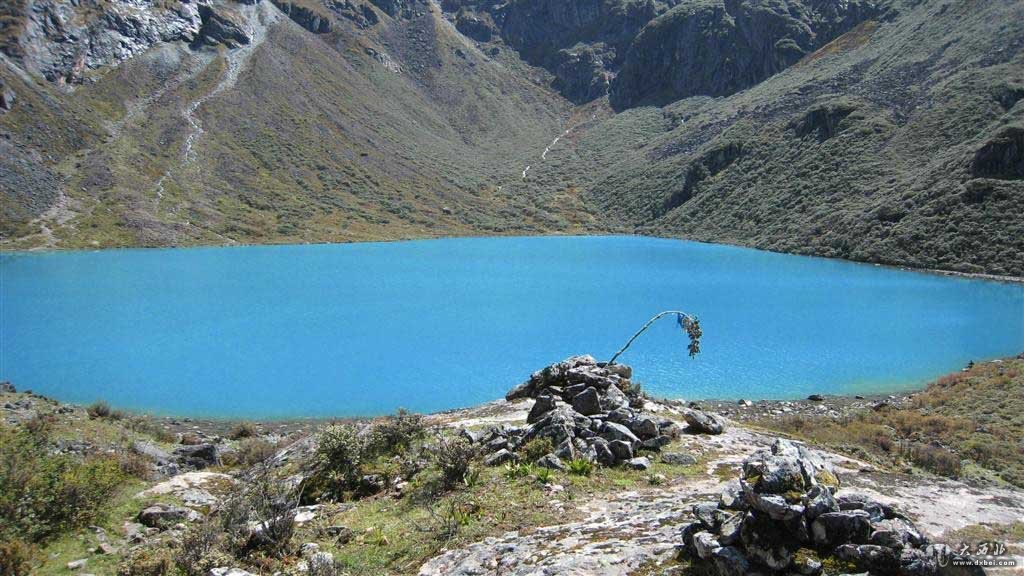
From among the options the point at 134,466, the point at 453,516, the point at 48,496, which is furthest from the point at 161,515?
the point at 453,516

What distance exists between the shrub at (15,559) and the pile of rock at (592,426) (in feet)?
26.6

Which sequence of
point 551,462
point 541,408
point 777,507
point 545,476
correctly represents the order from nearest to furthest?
1. point 777,507
2. point 545,476
3. point 551,462
4. point 541,408

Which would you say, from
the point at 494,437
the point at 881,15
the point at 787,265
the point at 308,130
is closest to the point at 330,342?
the point at 494,437

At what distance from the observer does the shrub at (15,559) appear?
9357mm

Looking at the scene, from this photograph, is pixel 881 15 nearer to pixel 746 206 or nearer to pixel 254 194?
pixel 746 206

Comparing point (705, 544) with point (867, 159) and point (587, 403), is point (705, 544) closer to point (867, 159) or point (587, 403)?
point (587, 403)

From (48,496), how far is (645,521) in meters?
10.7

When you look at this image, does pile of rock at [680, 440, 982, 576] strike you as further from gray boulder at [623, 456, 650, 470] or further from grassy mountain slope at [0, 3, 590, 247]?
grassy mountain slope at [0, 3, 590, 247]

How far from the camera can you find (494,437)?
605 inches

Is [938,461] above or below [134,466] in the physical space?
below

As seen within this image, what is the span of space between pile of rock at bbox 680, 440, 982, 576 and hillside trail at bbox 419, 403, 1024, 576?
0.84m

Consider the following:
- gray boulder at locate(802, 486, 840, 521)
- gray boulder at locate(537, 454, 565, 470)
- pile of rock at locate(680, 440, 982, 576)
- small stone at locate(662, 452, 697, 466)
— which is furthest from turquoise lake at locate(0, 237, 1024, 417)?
gray boulder at locate(802, 486, 840, 521)

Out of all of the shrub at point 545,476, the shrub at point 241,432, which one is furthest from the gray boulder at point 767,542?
the shrub at point 241,432

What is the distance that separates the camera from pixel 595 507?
11070mm
